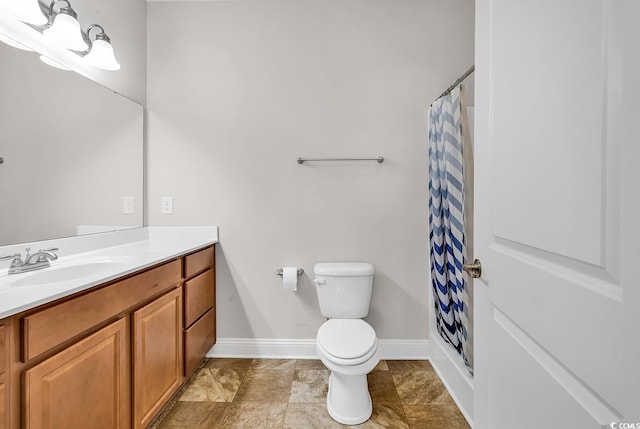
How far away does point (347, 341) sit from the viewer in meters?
1.64

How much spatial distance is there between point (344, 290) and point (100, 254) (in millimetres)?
1455

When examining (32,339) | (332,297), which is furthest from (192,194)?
(32,339)

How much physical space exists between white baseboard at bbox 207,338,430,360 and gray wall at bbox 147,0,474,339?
6cm

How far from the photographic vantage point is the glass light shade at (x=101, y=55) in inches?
68.4

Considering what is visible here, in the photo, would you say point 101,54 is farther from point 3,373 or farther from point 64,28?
point 3,373

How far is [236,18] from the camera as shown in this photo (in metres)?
2.20

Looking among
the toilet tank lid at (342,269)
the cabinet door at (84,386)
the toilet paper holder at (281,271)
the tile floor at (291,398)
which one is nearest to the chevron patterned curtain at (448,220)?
the tile floor at (291,398)

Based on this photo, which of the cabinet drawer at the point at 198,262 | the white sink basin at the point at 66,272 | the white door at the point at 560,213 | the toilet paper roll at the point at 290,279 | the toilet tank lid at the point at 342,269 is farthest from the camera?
the toilet paper roll at the point at 290,279

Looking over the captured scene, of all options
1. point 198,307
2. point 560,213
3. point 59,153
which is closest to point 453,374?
point 560,213

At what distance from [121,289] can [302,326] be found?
4.27 ft

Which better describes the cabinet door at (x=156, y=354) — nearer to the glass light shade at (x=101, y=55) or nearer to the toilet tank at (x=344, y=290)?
the toilet tank at (x=344, y=290)

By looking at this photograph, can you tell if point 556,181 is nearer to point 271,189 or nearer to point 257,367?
point 271,189

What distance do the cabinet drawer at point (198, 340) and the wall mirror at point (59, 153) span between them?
2.70 feet

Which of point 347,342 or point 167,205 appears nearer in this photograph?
point 347,342
